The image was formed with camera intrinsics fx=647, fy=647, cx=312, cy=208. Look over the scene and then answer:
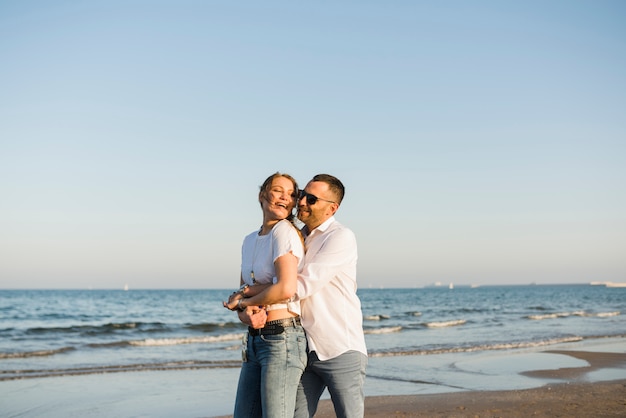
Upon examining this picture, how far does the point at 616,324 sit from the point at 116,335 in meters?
18.1

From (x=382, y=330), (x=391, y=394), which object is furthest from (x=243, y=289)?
(x=382, y=330)

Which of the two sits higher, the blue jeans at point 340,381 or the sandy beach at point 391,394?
the blue jeans at point 340,381

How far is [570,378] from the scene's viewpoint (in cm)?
1070

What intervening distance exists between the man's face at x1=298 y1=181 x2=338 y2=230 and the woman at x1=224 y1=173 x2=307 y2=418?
0.24ft

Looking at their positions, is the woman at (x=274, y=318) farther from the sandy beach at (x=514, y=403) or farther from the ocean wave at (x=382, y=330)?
the ocean wave at (x=382, y=330)

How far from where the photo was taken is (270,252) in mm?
3576

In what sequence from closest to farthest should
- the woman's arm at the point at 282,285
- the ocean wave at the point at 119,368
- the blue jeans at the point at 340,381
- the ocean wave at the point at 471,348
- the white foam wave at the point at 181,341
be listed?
the woman's arm at the point at 282,285 → the blue jeans at the point at 340,381 → the ocean wave at the point at 119,368 → the ocean wave at the point at 471,348 → the white foam wave at the point at 181,341

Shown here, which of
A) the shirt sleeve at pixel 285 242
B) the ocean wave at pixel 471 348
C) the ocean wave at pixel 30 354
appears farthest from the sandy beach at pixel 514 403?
the ocean wave at pixel 30 354

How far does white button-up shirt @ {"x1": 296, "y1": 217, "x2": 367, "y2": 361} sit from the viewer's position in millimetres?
3523

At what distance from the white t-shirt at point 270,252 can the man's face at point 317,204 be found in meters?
0.17

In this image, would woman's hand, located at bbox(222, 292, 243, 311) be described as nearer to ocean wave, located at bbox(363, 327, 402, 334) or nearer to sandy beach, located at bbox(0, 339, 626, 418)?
sandy beach, located at bbox(0, 339, 626, 418)

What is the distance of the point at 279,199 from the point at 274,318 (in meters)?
0.68

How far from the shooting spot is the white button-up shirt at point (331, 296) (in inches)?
139

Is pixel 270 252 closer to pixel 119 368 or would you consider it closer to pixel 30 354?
pixel 119 368
